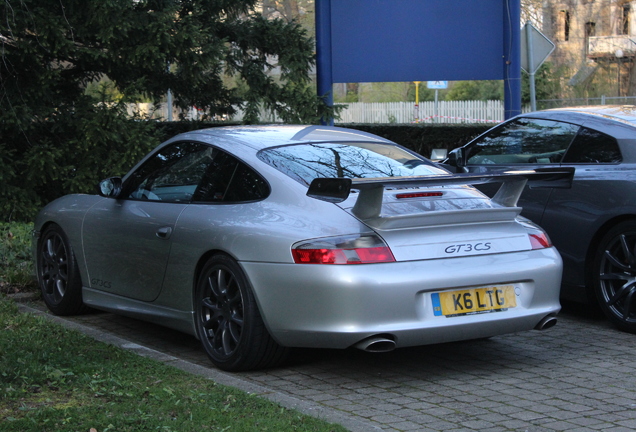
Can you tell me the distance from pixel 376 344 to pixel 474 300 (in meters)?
0.61

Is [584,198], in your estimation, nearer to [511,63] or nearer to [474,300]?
[474,300]

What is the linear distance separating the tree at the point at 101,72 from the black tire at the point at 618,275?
684 cm

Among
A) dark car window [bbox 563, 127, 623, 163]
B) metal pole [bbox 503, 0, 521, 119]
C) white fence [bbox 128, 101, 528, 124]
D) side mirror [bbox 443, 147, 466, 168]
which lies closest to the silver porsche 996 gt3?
dark car window [bbox 563, 127, 623, 163]

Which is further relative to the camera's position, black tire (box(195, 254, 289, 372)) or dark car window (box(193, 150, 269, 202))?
dark car window (box(193, 150, 269, 202))

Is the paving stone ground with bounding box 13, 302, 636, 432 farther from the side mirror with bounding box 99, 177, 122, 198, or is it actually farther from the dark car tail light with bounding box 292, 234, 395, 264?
the side mirror with bounding box 99, 177, 122, 198

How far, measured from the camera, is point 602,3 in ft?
136

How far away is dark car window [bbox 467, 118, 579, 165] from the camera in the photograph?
268 inches

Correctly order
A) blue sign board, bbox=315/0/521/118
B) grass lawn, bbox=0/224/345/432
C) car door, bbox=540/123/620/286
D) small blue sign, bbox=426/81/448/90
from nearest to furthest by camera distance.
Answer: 1. grass lawn, bbox=0/224/345/432
2. car door, bbox=540/123/620/286
3. blue sign board, bbox=315/0/521/118
4. small blue sign, bbox=426/81/448/90

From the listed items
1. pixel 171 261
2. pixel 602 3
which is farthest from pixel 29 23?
pixel 602 3

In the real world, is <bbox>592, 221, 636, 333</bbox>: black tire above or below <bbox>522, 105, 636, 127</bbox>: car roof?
below

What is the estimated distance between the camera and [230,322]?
5.03m

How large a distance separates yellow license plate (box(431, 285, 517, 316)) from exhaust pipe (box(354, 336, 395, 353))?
301 millimetres

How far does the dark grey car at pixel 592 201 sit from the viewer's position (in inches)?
238

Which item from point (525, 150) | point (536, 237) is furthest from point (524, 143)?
point (536, 237)
